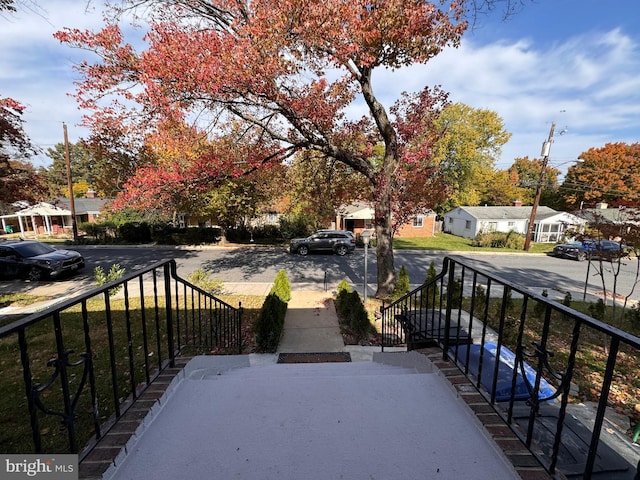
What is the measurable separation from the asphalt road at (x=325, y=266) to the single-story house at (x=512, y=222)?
27.2 feet

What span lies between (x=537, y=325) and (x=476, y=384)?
687cm

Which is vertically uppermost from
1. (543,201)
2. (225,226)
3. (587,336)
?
(543,201)

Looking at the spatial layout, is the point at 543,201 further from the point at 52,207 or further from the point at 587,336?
the point at 52,207

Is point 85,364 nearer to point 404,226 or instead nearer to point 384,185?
point 384,185

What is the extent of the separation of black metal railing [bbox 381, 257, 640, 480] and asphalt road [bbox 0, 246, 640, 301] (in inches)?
214

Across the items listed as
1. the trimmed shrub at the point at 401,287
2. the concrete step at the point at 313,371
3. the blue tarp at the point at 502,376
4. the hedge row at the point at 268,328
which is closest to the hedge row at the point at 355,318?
the hedge row at the point at 268,328

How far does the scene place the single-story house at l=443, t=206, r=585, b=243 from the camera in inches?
984

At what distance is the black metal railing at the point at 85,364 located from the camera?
140 cm

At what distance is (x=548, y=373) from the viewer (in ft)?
11.1

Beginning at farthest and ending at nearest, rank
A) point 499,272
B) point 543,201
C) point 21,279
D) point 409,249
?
point 543,201, point 409,249, point 499,272, point 21,279

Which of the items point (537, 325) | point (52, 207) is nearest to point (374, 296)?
point (537, 325)

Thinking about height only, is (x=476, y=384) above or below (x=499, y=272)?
above

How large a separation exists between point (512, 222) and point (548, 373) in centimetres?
2880

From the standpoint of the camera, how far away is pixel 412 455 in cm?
171
